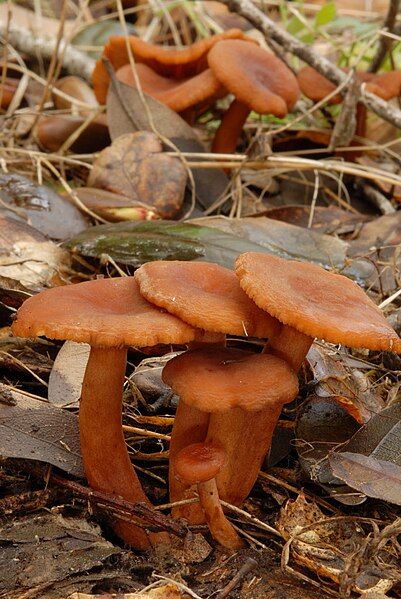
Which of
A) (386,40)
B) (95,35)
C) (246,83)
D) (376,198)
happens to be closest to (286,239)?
(246,83)

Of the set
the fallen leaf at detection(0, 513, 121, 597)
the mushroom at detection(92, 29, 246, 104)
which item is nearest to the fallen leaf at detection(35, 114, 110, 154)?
the mushroom at detection(92, 29, 246, 104)

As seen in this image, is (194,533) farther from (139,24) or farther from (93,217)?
(139,24)

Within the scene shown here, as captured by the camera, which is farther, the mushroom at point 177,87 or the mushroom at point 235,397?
the mushroom at point 177,87

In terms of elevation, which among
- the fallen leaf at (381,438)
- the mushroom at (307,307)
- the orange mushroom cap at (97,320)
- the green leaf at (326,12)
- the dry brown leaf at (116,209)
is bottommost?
the dry brown leaf at (116,209)

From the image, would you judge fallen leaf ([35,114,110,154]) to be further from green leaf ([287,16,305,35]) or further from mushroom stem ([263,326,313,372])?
mushroom stem ([263,326,313,372])

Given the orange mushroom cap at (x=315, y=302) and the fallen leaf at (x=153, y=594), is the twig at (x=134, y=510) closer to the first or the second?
the fallen leaf at (x=153, y=594)

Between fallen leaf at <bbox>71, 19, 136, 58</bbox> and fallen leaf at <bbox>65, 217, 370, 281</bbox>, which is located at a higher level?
fallen leaf at <bbox>65, 217, 370, 281</bbox>

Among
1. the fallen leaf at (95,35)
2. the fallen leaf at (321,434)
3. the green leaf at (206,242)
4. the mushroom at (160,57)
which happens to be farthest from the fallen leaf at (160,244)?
the fallen leaf at (95,35)
